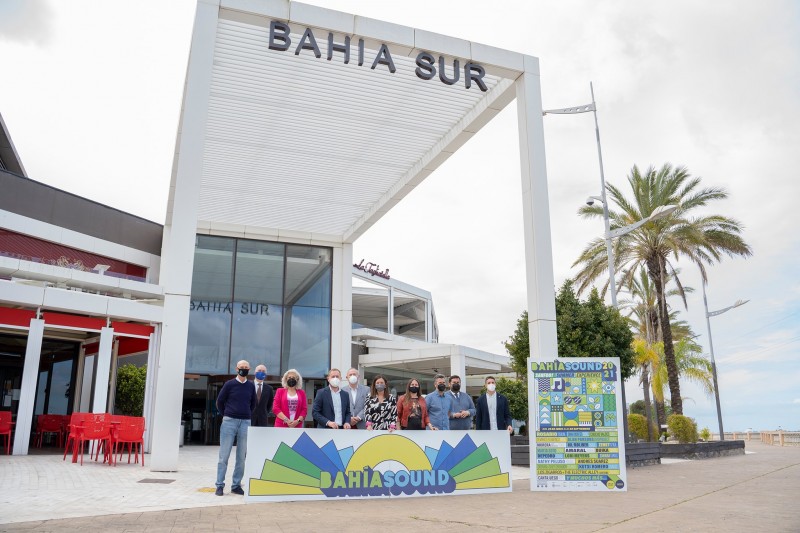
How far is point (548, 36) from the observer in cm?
1301

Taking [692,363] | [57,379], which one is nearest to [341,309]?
[57,379]

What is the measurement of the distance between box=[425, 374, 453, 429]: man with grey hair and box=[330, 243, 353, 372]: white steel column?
12.0 m

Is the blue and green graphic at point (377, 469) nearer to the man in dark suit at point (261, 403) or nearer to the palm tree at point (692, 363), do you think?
the man in dark suit at point (261, 403)

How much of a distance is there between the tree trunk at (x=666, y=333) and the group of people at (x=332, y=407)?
50.0ft

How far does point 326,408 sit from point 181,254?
4.26 meters

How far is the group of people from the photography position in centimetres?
872

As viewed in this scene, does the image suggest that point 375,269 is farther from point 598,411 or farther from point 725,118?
point 598,411

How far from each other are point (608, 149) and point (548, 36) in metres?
12.0

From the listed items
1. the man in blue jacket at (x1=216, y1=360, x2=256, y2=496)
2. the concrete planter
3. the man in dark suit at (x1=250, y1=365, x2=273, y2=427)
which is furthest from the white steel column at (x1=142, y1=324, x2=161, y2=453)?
the concrete planter

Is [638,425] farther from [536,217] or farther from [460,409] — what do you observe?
[460,409]

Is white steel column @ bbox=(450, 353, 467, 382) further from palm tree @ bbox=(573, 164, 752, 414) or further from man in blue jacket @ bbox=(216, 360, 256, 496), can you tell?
man in blue jacket @ bbox=(216, 360, 256, 496)

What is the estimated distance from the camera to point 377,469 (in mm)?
8164

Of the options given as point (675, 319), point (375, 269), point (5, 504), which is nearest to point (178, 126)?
point (5, 504)

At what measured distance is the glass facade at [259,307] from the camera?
797 inches
